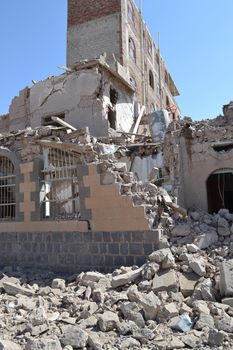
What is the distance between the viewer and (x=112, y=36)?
64.1 feet

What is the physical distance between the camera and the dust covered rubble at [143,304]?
4082 mm

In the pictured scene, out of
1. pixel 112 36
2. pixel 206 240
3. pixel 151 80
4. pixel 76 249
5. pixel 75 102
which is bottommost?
pixel 76 249

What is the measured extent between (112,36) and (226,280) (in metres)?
18.0

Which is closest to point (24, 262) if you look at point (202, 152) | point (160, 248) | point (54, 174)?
point (54, 174)

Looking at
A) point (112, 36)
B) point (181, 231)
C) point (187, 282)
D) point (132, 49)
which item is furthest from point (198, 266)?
point (132, 49)

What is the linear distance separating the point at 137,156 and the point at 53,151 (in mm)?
5059

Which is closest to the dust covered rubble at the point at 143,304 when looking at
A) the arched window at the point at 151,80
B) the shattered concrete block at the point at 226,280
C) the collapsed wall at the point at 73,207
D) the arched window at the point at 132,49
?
the shattered concrete block at the point at 226,280

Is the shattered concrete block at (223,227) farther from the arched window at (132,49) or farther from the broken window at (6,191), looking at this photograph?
the arched window at (132,49)

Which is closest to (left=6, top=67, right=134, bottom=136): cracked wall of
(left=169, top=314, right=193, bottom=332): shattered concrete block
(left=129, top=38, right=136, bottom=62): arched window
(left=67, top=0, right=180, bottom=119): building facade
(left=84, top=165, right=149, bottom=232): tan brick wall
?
(left=67, top=0, right=180, bottom=119): building facade

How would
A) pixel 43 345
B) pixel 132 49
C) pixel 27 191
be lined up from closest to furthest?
pixel 43 345, pixel 27 191, pixel 132 49

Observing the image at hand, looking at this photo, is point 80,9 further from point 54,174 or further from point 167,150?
point 54,174

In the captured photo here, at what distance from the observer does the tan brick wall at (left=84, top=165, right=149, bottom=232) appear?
6730 mm

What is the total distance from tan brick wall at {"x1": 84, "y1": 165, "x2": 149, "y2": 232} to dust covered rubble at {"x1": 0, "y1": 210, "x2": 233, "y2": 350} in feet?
2.41

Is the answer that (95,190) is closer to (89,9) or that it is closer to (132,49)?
(132,49)
